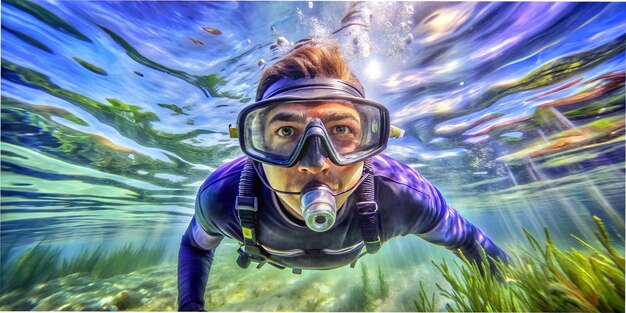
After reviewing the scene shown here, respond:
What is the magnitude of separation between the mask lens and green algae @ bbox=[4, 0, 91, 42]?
19.2ft

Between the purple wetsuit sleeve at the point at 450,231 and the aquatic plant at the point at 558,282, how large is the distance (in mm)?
A: 240

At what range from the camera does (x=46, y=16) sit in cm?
566

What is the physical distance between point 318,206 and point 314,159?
58 cm

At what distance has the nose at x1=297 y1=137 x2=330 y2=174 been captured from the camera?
2.92 m

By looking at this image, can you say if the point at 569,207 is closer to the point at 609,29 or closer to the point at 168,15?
the point at 609,29

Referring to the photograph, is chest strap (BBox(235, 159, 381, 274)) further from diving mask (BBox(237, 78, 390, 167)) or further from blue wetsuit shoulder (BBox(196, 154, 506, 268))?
diving mask (BBox(237, 78, 390, 167))

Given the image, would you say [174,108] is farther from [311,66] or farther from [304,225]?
[304,225]

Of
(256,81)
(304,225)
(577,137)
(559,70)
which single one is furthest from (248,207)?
(577,137)

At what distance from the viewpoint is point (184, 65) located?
7027mm

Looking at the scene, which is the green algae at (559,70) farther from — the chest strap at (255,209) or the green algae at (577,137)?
the chest strap at (255,209)

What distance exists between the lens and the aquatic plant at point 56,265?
44.1 feet

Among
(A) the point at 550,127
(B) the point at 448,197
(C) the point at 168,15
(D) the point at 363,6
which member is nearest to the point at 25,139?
(C) the point at 168,15

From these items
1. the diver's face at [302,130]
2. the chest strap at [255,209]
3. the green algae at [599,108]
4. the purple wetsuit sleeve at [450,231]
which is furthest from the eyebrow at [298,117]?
the green algae at [599,108]

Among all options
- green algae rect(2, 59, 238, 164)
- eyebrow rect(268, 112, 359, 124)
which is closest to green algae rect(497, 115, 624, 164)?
eyebrow rect(268, 112, 359, 124)
